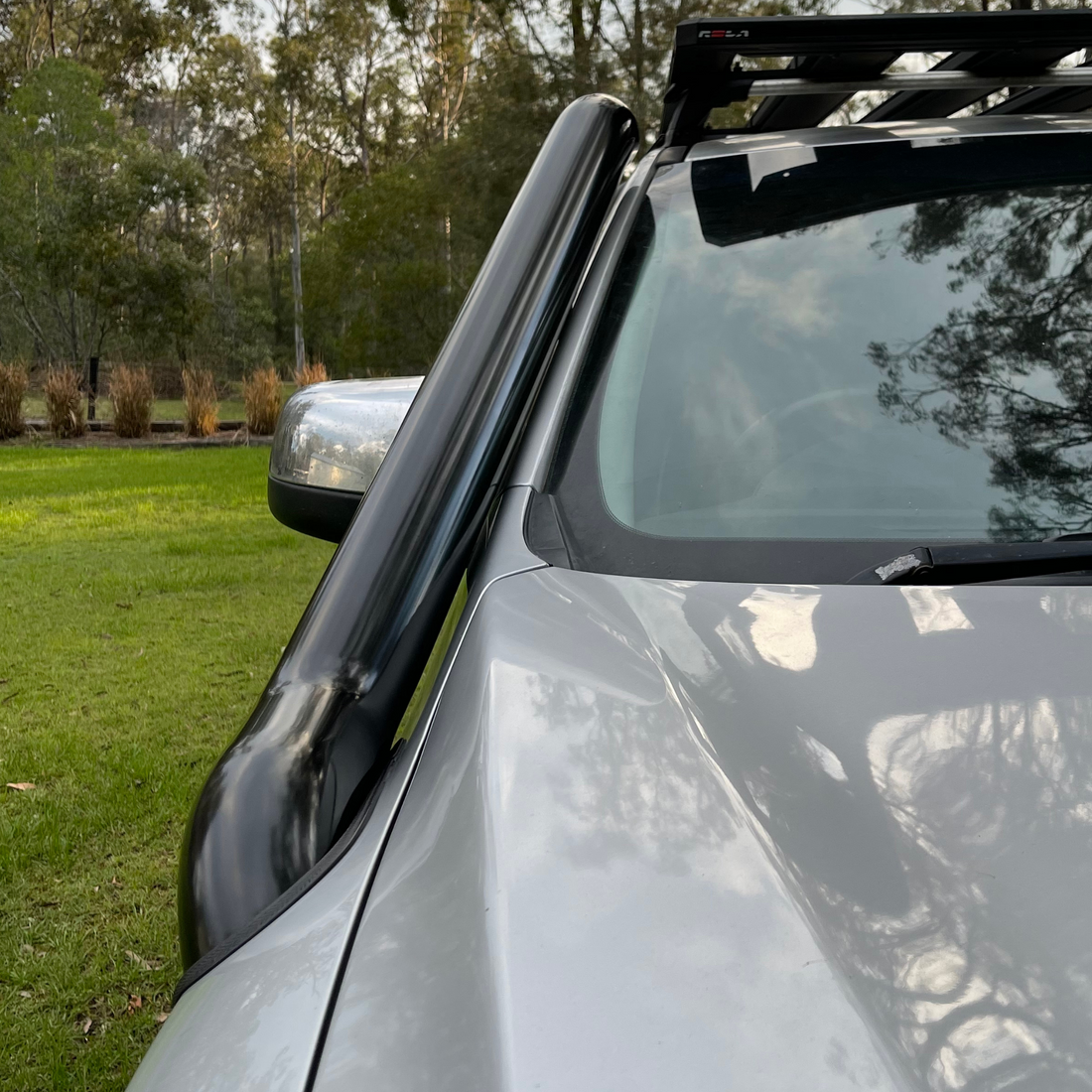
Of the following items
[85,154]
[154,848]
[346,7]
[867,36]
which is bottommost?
[154,848]

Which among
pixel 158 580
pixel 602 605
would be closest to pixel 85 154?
pixel 158 580

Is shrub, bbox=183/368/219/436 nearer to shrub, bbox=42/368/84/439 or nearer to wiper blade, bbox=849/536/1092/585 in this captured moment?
shrub, bbox=42/368/84/439

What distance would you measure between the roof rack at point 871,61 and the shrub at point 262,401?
12302 millimetres

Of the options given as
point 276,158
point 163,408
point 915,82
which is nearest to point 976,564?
point 915,82

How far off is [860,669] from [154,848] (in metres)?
2.45

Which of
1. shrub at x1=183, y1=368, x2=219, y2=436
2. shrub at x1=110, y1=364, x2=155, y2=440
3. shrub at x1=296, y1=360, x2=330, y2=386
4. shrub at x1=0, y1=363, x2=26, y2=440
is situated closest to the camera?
shrub at x1=0, y1=363, x2=26, y2=440

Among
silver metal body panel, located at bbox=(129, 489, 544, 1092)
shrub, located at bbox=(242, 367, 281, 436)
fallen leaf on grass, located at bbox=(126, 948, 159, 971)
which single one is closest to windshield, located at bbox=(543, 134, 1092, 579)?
silver metal body panel, located at bbox=(129, 489, 544, 1092)

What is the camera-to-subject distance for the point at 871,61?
1.50 m

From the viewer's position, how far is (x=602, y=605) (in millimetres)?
939

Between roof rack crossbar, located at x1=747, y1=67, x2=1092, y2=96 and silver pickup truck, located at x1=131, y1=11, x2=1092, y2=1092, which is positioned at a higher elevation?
roof rack crossbar, located at x1=747, y1=67, x2=1092, y2=96

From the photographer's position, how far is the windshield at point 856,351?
1.14 metres

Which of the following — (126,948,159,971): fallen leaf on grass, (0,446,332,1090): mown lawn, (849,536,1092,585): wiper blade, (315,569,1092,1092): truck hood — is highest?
(849,536,1092,585): wiper blade

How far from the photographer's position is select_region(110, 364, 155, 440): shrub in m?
13.1

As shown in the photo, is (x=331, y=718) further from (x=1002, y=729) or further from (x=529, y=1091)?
(x=1002, y=729)
